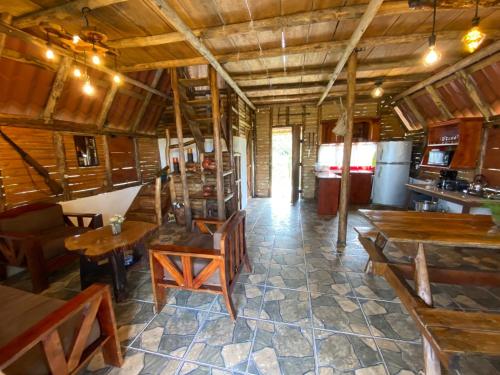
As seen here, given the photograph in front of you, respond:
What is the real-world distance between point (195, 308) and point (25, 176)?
345cm

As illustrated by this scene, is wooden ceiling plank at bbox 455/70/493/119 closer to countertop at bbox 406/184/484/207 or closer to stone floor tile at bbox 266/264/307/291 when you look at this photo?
countertop at bbox 406/184/484/207

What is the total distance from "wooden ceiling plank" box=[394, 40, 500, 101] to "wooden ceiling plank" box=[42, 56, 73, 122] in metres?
6.03

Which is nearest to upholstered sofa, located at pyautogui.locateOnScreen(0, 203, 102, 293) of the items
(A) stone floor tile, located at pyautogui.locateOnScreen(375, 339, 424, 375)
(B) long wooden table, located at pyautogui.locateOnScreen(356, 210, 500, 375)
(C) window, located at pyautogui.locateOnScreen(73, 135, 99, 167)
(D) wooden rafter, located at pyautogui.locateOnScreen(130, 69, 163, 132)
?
(C) window, located at pyautogui.locateOnScreen(73, 135, 99, 167)

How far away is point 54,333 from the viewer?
106 cm

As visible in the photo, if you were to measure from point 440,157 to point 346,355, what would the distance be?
15.1ft

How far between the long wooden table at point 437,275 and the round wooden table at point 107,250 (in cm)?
258

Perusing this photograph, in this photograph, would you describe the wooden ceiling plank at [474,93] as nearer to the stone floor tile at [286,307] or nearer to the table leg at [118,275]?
the stone floor tile at [286,307]

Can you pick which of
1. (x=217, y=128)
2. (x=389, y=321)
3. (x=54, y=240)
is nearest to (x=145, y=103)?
(x=217, y=128)

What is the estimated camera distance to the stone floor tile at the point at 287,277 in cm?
233

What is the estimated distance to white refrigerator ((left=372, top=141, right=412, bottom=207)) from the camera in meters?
5.09

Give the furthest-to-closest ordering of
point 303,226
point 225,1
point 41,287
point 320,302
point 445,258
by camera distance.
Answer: point 303,226
point 445,258
point 41,287
point 320,302
point 225,1

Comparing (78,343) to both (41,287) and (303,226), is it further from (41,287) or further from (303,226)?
(303,226)

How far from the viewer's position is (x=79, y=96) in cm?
361

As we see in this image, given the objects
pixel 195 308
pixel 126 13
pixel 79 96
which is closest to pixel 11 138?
pixel 79 96
